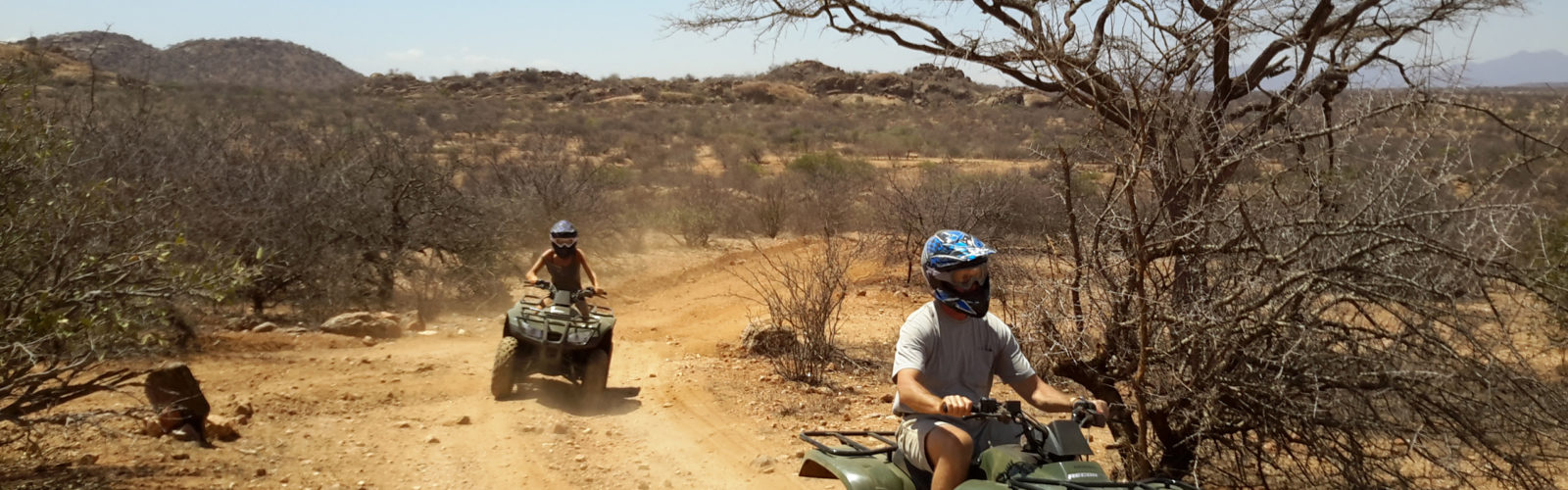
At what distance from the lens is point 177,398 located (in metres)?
6.58

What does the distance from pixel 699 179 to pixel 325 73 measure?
234 ft

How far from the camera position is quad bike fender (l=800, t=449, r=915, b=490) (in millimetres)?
3971

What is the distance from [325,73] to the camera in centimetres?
8812

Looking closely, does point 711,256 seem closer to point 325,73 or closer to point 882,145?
point 882,145

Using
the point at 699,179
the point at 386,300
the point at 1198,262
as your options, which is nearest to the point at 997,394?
the point at 1198,262

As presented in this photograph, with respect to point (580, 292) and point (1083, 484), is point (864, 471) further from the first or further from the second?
point (580, 292)

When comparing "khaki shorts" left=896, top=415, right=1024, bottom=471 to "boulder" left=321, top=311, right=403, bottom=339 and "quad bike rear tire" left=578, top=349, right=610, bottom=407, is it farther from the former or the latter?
"boulder" left=321, top=311, right=403, bottom=339

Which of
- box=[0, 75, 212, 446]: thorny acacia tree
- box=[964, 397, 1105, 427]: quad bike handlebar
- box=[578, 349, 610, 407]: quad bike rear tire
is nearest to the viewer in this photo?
box=[964, 397, 1105, 427]: quad bike handlebar

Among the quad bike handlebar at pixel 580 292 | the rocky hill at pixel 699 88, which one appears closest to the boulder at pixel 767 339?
the quad bike handlebar at pixel 580 292

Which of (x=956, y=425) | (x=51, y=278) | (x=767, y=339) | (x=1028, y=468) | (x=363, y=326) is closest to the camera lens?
(x=1028, y=468)

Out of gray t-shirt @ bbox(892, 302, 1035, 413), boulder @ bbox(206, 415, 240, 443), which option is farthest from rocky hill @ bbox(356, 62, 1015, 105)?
gray t-shirt @ bbox(892, 302, 1035, 413)

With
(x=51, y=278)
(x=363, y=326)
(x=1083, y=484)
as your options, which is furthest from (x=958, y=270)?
(x=363, y=326)

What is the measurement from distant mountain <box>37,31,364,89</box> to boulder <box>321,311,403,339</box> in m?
56.3

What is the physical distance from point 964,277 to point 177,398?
5.10 metres
